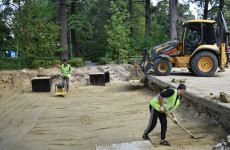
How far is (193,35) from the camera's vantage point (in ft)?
37.1

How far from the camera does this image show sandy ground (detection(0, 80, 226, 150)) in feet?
16.4

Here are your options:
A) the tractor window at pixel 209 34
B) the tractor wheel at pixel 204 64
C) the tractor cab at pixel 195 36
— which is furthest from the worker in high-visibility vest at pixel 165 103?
the tractor window at pixel 209 34

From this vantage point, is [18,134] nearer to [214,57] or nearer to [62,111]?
[62,111]

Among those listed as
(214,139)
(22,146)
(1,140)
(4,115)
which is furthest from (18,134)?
(214,139)

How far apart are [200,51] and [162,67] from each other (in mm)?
2127

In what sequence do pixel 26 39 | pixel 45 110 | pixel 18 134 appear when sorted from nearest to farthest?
pixel 18 134
pixel 45 110
pixel 26 39

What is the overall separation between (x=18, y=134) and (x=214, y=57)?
9606 millimetres

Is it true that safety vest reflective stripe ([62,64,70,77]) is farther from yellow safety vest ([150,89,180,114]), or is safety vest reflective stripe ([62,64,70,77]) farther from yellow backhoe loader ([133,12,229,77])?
yellow safety vest ([150,89,180,114])

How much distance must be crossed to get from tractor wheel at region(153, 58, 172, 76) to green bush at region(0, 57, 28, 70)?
10.3 m

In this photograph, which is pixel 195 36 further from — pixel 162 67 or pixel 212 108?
pixel 212 108

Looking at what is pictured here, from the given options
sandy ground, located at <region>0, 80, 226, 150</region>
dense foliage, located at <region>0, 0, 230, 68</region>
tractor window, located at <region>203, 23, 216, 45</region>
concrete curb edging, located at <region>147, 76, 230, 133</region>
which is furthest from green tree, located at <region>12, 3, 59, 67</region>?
concrete curb edging, located at <region>147, 76, 230, 133</region>

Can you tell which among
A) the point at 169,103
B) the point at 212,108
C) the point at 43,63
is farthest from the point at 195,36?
the point at 43,63

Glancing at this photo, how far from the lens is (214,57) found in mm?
10914

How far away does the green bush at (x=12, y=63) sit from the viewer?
597 inches
